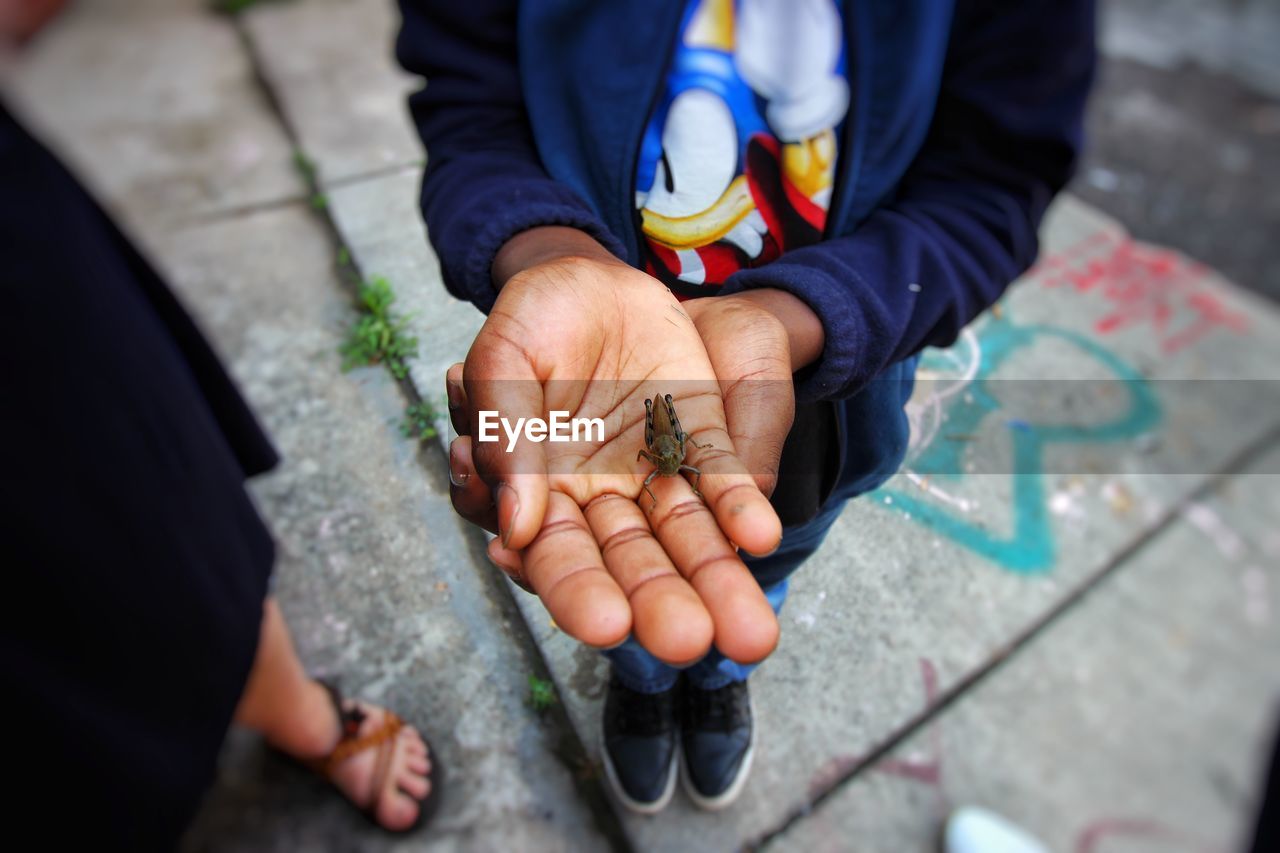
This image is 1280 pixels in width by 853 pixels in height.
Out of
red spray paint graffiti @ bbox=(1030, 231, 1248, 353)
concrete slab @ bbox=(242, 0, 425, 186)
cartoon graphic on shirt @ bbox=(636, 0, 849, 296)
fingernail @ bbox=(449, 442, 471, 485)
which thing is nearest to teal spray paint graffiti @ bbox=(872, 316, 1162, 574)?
red spray paint graffiti @ bbox=(1030, 231, 1248, 353)

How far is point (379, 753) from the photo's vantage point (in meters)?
2.44

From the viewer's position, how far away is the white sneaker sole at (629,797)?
2381 millimetres

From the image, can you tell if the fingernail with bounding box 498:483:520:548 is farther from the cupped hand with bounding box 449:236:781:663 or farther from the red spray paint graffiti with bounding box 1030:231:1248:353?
the red spray paint graffiti with bounding box 1030:231:1248:353

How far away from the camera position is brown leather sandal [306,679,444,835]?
2.40m

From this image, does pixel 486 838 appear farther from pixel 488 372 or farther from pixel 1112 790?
pixel 1112 790

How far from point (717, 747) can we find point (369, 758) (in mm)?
1180

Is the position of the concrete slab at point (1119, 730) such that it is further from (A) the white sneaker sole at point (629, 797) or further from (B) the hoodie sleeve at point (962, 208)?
(B) the hoodie sleeve at point (962, 208)

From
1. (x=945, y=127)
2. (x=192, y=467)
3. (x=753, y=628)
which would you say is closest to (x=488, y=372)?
(x=753, y=628)

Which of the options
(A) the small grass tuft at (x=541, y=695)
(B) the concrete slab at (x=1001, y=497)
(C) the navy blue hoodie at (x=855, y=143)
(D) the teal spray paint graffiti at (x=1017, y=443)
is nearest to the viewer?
(C) the navy blue hoodie at (x=855, y=143)

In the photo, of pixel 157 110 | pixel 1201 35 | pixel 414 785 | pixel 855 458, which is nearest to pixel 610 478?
pixel 855 458

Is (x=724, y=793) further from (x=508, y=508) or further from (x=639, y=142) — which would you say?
(x=639, y=142)

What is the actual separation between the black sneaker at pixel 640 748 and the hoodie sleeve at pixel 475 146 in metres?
1.43

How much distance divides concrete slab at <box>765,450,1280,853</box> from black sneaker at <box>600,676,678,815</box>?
47 cm

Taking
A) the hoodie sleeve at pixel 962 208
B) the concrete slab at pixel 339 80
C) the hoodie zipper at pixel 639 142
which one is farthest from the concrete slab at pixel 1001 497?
the concrete slab at pixel 339 80
